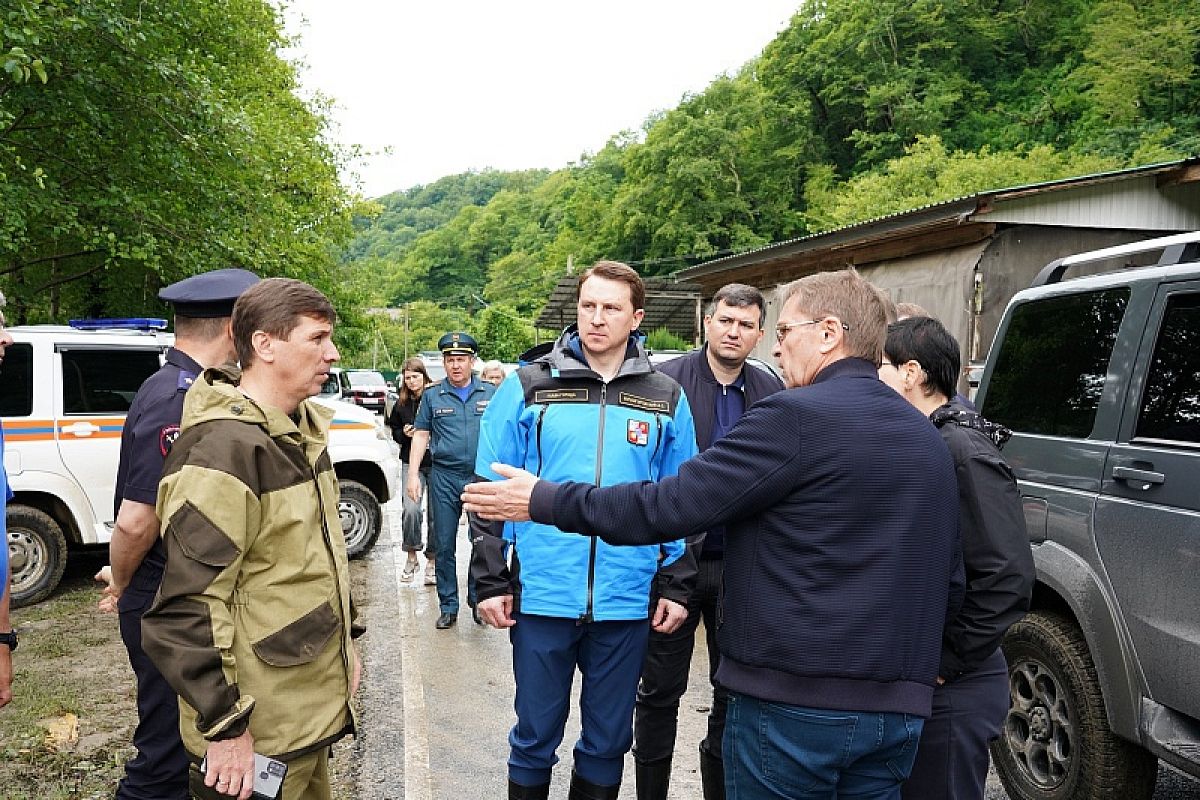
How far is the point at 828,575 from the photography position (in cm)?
196

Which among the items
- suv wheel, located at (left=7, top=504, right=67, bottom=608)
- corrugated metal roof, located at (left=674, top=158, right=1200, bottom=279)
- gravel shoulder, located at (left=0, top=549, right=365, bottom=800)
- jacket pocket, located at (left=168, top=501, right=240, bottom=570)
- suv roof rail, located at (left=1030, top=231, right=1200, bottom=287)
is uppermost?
corrugated metal roof, located at (left=674, top=158, right=1200, bottom=279)

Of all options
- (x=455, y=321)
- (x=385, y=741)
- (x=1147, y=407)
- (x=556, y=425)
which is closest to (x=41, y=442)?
(x=385, y=741)

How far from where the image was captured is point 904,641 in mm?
1999

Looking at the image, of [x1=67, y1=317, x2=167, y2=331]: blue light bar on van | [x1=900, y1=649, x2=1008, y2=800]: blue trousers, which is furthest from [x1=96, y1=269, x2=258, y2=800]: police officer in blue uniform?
[x1=67, y1=317, x2=167, y2=331]: blue light bar on van

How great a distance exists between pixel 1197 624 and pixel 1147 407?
79 cm

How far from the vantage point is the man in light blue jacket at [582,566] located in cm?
302

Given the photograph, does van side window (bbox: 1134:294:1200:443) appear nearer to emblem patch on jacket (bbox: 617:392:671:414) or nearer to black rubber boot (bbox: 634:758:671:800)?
emblem patch on jacket (bbox: 617:392:671:414)

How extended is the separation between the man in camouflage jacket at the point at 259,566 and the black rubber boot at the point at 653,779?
4.74 feet

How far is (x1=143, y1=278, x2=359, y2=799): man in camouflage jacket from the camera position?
2.04 metres

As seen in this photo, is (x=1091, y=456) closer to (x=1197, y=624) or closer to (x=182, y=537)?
(x=1197, y=624)

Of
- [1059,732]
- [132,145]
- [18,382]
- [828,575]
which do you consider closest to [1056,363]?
[1059,732]

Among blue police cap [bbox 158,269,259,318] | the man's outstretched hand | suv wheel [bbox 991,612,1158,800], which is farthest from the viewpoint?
suv wheel [bbox 991,612,1158,800]

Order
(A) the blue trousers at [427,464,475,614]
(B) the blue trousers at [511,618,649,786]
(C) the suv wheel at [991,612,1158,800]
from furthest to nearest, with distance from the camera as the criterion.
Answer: (A) the blue trousers at [427,464,475,614] → (C) the suv wheel at [991,612,1158,800] → (B) the blue trousers at [511,618,649,786]

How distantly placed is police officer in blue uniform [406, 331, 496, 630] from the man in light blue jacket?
3.57m
